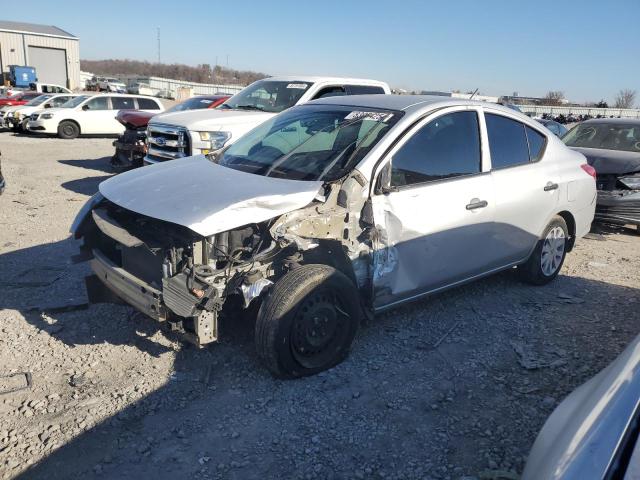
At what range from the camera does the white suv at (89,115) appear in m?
17.9

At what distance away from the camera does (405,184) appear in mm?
3816

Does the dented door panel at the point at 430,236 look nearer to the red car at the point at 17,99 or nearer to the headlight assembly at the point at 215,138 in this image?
the headlight assembly at the point at 215,138

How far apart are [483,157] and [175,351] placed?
2912 mm

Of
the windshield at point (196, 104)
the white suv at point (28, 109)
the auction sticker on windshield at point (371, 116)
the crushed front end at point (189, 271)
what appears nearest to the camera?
the crushed front end at point (189, 271)

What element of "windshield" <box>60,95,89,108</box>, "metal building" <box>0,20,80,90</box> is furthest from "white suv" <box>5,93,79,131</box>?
"metal building" <box>0,20,80,90</box>

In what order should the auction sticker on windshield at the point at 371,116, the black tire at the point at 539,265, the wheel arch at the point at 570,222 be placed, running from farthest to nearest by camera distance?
the wheel arch at the point at 570,222 < the black tire at the point at 539,265 < the auction sticker on windshield at the point at 371,116

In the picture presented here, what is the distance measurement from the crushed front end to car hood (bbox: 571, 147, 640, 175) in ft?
20.3

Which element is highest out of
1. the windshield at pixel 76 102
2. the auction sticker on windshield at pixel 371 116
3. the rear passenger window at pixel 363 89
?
the rear passenger window at pixel 363 89

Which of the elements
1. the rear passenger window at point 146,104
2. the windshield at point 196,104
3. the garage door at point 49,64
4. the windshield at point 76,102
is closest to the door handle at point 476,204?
the windshield at point 196,104

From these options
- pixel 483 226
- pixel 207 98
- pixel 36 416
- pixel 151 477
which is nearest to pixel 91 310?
pixel 36 416

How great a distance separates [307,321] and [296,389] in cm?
44

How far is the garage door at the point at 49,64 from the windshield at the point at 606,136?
173ft

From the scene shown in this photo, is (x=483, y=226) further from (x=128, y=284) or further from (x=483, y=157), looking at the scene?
(x=128, y=284)

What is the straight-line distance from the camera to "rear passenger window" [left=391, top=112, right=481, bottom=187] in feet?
12.6
